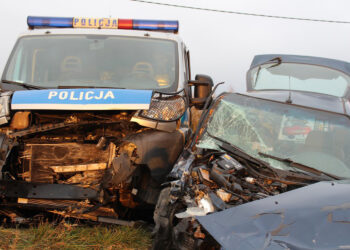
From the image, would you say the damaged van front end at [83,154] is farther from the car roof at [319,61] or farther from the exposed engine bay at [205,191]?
the car roof at [319,61]

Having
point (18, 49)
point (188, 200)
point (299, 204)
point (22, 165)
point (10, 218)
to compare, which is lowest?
point (10, 218)

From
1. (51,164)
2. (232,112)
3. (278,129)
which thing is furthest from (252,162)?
(51,164)

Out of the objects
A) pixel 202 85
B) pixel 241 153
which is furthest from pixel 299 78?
pixel 241 153

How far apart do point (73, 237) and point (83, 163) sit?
851 mm

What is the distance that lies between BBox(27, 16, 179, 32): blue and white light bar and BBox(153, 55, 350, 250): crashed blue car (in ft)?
7.47

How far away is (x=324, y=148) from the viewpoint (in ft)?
12.7

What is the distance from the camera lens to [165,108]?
15.6ft

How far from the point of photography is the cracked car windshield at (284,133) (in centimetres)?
378

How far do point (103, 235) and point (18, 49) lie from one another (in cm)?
312

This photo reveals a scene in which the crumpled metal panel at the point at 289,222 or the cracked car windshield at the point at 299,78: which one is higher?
the cracked car windshield at the point at 299,78

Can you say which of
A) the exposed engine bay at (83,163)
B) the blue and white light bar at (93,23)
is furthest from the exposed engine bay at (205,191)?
the blue and white light bar at (93,23)

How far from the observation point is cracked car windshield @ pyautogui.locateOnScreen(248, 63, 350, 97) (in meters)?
5.32

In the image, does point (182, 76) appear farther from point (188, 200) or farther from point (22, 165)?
point (188, 200)

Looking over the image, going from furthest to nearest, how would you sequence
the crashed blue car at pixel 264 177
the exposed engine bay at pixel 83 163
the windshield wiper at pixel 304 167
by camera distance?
the exposed engine bay at pixel 83 163, the windshield wiper at pixel 304 167, the crashed blue car at pixel 264 177
